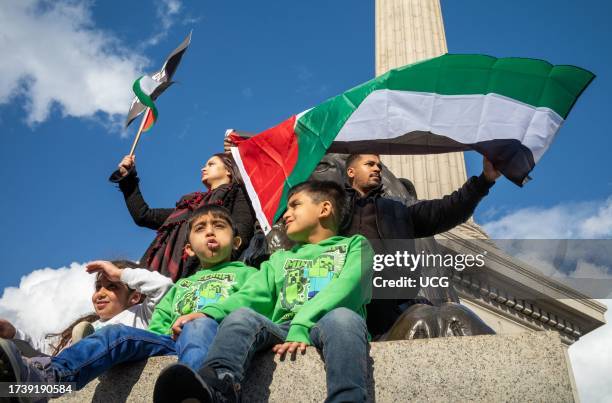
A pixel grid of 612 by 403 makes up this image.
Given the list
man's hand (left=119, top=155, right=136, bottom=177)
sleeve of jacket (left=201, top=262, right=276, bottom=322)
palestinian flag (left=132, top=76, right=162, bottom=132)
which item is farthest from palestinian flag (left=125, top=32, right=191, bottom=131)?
sleeve of jacket (left=201, top=262, right=276, bottom=322)

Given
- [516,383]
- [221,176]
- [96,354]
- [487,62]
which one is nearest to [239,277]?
[96,354]

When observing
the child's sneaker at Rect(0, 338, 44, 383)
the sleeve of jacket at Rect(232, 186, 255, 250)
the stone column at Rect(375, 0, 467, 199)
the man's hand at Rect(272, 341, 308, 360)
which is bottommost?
the child's sneaker at Rect(0, 338, 44, 383)

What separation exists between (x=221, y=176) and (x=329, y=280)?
9.94ft

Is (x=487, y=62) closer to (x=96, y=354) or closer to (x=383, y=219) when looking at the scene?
(x=383, y=219)

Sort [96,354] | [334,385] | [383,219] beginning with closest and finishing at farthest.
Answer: [334,385] → [96,354] → [383,219]

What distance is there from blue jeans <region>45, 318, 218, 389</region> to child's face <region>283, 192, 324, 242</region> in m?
0.92

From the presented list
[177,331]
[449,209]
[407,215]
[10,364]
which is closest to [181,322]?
[177,331]

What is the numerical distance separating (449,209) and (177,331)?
2231 mm

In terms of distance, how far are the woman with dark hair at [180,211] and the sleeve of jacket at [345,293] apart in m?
1.88

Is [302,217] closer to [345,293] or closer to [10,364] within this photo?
[345,293]

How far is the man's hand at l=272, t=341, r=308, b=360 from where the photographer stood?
13.5 ft

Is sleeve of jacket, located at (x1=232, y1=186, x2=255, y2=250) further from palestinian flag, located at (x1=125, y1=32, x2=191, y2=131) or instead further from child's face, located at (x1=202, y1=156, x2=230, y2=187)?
palestinian flag, located at (x1=125, y1=32, x2=191, y2=131)

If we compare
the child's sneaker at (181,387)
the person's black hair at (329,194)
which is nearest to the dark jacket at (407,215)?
the person's black hair at (329,194)

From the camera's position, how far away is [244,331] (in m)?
4.03
